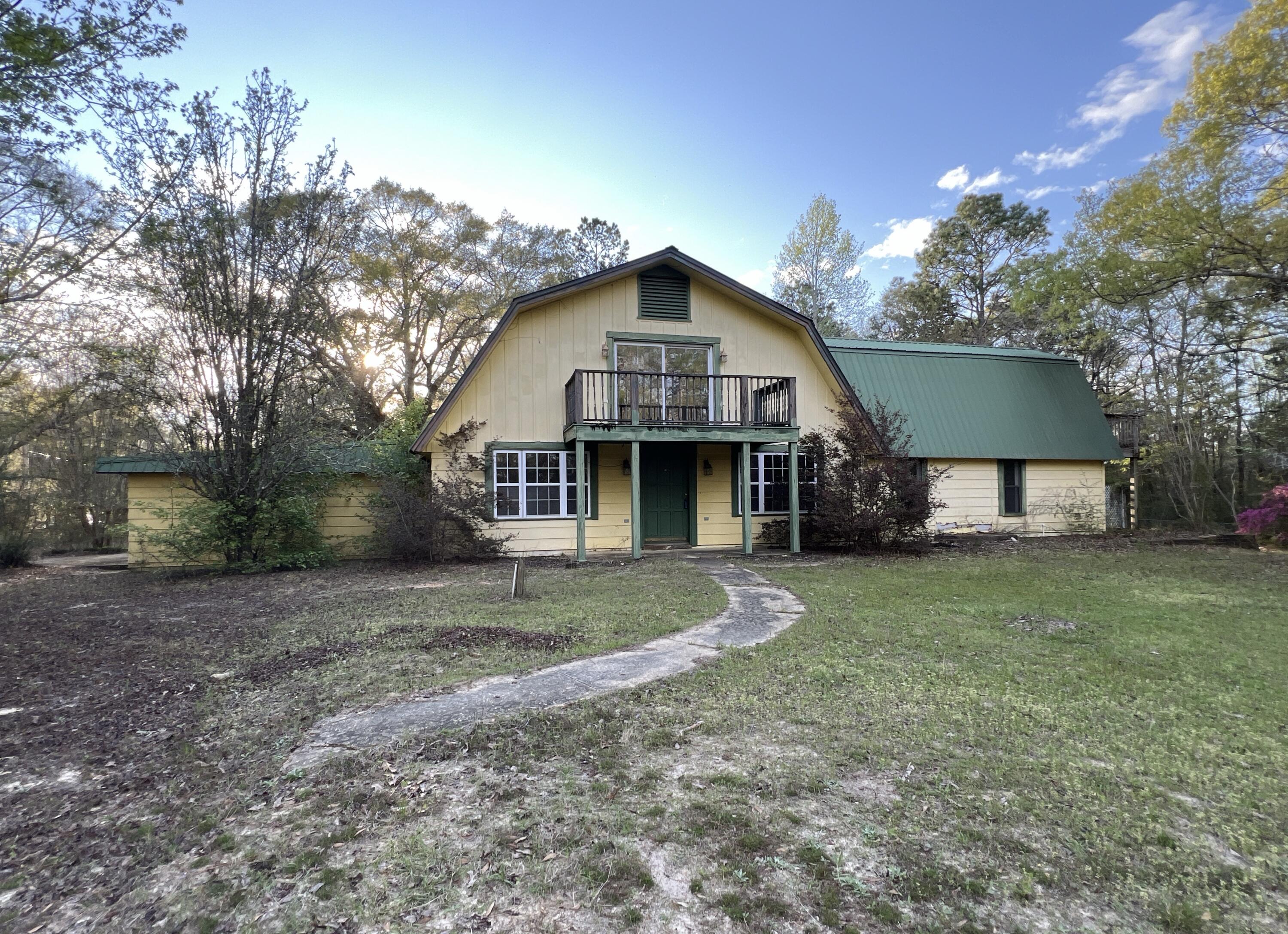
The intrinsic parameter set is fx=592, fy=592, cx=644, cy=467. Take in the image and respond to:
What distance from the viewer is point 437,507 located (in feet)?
37.7

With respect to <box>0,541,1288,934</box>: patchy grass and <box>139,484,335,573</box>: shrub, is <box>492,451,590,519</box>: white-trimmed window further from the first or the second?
<box>0,541,1288,934</box>: patchy grass

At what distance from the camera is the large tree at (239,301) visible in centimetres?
1052

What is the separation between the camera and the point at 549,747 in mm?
3242

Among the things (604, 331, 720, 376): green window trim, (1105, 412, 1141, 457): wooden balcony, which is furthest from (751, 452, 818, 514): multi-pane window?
(1105, 412, 1141, 457): wooden balcony

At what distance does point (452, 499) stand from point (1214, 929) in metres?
11.4

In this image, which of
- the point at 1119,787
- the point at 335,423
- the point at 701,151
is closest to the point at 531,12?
the point at 701,151

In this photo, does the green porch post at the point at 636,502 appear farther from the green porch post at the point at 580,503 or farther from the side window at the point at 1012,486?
the side window at the point at 1012,486

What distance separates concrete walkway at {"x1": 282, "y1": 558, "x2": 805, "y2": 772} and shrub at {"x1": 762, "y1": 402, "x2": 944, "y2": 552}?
6374mm

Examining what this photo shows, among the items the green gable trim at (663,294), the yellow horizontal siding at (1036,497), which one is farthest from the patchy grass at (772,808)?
the yellow horizontal siding at (1036,497)

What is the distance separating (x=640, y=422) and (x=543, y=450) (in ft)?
7.85

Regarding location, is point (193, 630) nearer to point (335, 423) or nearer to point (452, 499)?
point (452, 499)

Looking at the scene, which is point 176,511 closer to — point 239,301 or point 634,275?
point 239,301

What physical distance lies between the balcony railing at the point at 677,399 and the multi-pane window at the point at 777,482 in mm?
1252

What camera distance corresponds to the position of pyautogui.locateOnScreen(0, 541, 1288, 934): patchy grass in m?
2.02
